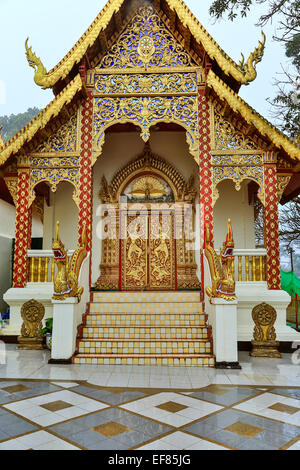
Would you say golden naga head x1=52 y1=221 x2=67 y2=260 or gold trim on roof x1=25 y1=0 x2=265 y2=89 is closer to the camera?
golden naga head x1=52 y1=221 x2=67 y2=260

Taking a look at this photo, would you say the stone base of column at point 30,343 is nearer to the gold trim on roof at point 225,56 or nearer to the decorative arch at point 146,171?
the decorative arch at point 146,171

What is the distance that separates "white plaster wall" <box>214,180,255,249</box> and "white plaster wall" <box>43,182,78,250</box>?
→ 277 cm

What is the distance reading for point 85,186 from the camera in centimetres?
587

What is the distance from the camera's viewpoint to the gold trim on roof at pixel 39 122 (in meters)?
5.59

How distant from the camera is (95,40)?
5.82 meters

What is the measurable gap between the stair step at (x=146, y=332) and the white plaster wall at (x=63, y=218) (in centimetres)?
237

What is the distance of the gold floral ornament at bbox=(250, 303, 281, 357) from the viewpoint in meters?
5.13

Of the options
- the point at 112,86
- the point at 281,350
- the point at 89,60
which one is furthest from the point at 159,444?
the point at 89,60

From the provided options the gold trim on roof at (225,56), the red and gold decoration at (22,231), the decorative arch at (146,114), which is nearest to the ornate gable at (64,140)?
the decorative arch at (146,114)

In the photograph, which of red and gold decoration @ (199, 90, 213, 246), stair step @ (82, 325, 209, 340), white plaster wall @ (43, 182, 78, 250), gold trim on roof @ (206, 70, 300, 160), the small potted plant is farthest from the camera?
white plaster wall @ (43, 182, 78, 250)

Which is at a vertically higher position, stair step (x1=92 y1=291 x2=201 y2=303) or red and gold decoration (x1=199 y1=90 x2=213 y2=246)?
red and gold decoration (x1=199 y1=90 x2=213 y2=246)

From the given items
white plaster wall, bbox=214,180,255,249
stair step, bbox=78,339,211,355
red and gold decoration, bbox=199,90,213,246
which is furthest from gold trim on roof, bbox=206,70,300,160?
stair step, bbox=78,339,211,355

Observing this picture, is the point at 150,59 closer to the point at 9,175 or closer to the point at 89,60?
the point at 89,60

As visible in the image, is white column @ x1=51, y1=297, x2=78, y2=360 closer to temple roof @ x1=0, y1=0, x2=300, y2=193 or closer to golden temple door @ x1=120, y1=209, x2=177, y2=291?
golden temple door @ x1=120, y1=209, x2=177, y2=291
